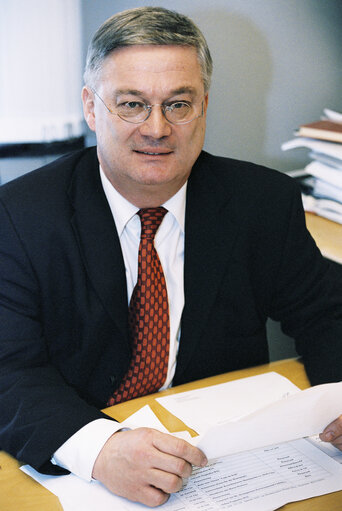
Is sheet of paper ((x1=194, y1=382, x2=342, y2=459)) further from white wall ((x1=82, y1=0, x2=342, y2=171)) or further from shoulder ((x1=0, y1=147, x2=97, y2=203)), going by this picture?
white wall ((x1=82, y1=0, x2=342, y2=171))

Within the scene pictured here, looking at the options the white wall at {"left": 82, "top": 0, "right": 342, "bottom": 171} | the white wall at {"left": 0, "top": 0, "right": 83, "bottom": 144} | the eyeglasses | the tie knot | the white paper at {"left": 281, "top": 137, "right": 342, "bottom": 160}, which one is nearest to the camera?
the eyeglasses

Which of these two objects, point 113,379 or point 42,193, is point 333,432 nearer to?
point 113,379

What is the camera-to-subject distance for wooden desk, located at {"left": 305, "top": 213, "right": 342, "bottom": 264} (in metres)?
1.69

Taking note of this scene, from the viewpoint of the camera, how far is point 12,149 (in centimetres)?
172

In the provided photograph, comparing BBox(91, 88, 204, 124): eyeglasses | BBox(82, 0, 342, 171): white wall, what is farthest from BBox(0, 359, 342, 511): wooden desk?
BBox(82, 0, 342, 171): white wall

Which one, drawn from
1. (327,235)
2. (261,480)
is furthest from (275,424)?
(327,235)

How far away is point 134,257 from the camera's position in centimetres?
143

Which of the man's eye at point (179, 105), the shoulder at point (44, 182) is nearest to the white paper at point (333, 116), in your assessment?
the man's eye at point (179, 105)

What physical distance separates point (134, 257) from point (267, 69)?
1.07 meters

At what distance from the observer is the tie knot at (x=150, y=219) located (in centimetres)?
142

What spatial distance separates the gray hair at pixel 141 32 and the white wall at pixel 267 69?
60 cm

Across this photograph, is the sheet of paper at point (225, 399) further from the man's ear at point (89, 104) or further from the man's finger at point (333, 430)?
the man's ear at point (89, 104)

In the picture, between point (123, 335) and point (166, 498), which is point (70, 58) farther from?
point (166, 498)

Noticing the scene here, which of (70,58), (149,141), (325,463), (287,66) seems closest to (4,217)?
(149,141)
